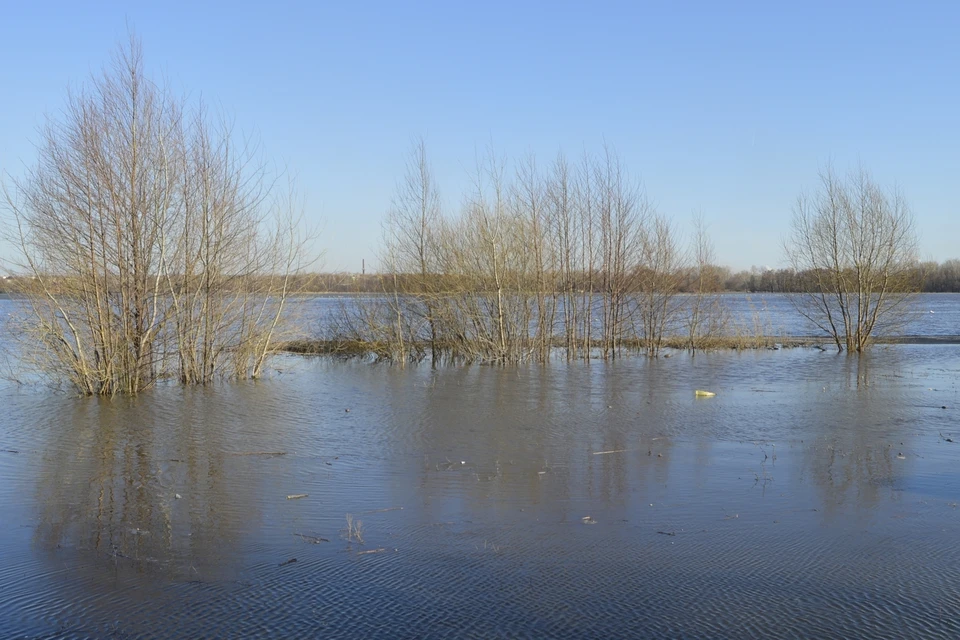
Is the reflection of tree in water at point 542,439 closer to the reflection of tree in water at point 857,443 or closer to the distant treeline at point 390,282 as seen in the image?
the reflection of tree in water at point 857,443

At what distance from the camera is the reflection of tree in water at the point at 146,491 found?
233 inches

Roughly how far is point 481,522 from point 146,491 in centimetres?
336

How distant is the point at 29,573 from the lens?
5367 mm

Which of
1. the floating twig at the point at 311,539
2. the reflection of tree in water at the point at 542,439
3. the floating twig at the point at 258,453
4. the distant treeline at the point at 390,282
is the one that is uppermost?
the distant treeline at the point at 390,282

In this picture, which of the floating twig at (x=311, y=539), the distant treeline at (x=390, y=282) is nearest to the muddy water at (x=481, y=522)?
the floating twig at (x=311, y=539)

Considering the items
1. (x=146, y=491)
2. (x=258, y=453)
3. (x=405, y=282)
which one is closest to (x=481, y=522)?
(x=146, y=491)

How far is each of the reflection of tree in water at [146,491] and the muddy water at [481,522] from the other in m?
0.04

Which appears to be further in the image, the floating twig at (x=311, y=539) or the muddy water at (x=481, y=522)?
the floating twig at (x=311, y=539)

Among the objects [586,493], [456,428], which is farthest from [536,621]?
[456,428]

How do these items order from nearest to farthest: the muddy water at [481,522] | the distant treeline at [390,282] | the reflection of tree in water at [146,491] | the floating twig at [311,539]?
the muddy water at [481,522]
the reflection of tree in water at [146,491]
the floating twig at [311,539]
the distant treeline at [390,282]

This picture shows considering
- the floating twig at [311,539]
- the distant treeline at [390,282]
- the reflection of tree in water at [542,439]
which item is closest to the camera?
the floating twig at [311,539]

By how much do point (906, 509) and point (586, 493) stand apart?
274 centimetres

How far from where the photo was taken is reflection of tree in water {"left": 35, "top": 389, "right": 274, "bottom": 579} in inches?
233

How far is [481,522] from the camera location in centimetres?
665
